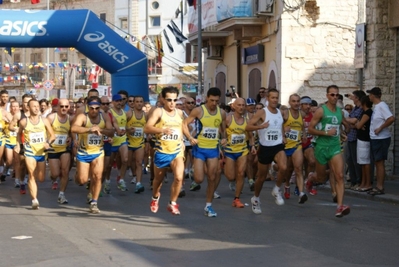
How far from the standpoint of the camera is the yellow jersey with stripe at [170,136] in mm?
12961

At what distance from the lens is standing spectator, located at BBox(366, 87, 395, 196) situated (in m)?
16.7

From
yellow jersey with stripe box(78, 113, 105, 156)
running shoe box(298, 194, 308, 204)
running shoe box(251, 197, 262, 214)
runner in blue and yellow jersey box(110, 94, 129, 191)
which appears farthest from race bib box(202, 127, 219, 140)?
runner in blue and yellow jersey box(110, 94, 129, 191)

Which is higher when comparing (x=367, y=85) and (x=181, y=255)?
(x=367, y=85)

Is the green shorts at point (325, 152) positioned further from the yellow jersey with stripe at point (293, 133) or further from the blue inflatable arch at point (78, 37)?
the blue inflatable arch at point (78, 37)

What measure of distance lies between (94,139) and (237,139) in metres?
2.20

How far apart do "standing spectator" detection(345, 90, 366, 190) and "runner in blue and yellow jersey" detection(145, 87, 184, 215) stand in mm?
5468

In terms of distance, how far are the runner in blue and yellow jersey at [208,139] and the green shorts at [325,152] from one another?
1.37 m

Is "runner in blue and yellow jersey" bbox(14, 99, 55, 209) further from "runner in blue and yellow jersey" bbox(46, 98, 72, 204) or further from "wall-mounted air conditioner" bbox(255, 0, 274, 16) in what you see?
"wall-mounted air conditioner" bbox(255, 0, 274, 16)

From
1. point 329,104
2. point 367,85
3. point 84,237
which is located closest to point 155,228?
point 84,237

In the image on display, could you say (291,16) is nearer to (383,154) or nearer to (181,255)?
(383,154)

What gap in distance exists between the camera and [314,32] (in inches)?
1061

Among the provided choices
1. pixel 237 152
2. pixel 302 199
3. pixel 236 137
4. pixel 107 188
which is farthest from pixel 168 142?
pixel 107 188

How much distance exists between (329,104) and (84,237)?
458 centimetres

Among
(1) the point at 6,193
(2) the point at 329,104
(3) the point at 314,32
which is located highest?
(3) the point at 314,32
